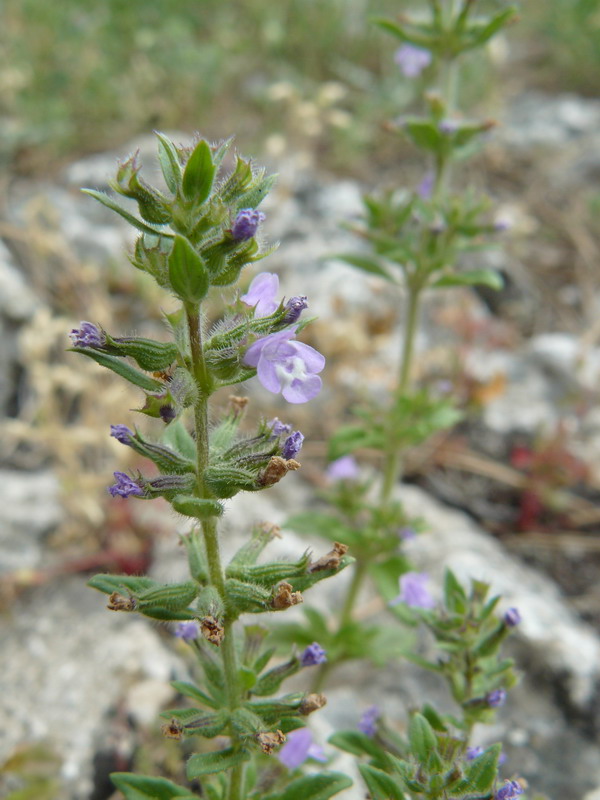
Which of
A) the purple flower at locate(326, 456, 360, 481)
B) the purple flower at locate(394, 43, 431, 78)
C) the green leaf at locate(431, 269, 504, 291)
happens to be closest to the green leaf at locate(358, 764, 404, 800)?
the purple flower at locate(326, 456, 360, 481)

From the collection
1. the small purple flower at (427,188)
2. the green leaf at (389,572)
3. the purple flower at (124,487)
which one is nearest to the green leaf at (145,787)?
the purple flower at (124,487)

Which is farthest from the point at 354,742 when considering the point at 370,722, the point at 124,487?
the point at 124,487

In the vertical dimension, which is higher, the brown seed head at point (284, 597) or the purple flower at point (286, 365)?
the purple flower at point (286, 365)

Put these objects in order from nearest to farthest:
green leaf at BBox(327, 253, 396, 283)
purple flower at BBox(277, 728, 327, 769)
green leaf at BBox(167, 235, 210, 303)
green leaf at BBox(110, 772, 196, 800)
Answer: green leaf at BBox(167, 235, 210, 303) → green leaf at BBox(110, 772, 196, 800) → purple flower at BBox(277, 728, 327, 769) → green leaf at BBox(327, 253, 396, 283)

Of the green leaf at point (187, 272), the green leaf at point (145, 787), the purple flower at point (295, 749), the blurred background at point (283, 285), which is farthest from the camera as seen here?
A: the blurred background at point (283, 285)

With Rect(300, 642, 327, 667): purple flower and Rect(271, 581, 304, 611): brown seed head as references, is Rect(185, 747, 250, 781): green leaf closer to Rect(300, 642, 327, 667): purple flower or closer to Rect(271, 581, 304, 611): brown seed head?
Rect(300, 642, 327, 667): purple flower

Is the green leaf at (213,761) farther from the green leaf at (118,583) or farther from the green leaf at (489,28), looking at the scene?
the green leaf at (489,28)
